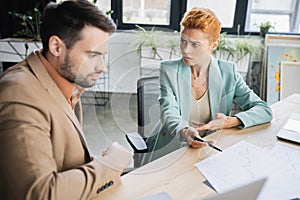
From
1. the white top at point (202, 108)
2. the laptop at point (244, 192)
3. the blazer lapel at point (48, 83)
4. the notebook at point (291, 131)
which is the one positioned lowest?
the notebook at point (291, 131)

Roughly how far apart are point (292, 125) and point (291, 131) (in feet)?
0.28

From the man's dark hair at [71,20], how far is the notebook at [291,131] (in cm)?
93

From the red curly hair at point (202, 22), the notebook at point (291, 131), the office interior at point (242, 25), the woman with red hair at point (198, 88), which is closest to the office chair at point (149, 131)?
the woman with red hair at point (198, 88)

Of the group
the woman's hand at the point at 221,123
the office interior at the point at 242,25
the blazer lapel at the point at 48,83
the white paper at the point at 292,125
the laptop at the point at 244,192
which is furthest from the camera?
the office interior at the point at 242,25

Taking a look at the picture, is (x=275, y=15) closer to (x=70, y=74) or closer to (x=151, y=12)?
(x=151, y=12)

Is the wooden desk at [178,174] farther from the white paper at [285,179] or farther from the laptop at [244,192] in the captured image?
the laptop at [244,192]

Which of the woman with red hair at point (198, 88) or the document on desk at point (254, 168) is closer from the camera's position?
the document on desk at point (254, 168)

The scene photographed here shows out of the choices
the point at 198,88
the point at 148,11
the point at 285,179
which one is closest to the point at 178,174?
the point at 285,179

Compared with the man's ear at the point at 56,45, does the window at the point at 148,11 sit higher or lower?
higher

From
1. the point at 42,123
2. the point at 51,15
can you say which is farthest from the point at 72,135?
the point at 51,15

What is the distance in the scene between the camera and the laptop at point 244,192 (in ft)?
1.84

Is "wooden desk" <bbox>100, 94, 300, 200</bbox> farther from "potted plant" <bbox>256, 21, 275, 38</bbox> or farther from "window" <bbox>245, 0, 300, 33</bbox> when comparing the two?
"window" <bbox>245, 0, 300, 33</bbox>

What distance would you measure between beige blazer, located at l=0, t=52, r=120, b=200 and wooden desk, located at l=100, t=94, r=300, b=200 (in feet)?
0.25

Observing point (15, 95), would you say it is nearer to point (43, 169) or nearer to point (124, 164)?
point (43, 169)
